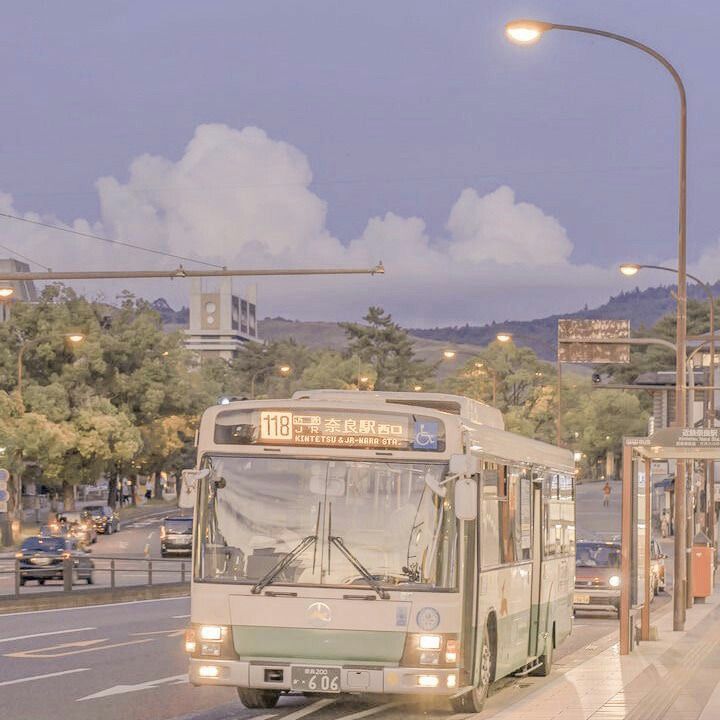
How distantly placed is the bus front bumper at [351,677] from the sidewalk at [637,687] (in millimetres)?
660

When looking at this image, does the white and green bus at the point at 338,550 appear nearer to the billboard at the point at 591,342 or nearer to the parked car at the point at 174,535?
the billboard at the point at 591,342

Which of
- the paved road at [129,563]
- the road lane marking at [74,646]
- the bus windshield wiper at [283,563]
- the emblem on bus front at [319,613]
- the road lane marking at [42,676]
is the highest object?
the bus windshield wiper at [283,563]

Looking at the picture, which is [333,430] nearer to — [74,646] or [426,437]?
[426,437]

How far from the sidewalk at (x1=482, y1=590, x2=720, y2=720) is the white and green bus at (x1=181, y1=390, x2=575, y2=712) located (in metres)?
0.97

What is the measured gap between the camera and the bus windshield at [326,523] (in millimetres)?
14906

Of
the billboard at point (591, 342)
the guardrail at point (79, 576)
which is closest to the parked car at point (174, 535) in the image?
the guardrail at point (79, 576)

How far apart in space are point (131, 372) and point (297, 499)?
8883 cm

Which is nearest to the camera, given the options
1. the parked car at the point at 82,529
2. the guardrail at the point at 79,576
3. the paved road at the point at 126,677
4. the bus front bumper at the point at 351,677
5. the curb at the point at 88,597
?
the bus front bumper at the point at 351,677

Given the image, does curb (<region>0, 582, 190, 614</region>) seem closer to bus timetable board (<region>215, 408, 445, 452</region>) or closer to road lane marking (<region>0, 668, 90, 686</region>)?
road lane marking (<region>0, 668, 90, 686</region>)

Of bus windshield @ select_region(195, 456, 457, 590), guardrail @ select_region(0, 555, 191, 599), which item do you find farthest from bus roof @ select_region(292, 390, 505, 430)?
guardrail @ select_region(0, 555, 191, 599)

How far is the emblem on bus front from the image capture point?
14742 mm

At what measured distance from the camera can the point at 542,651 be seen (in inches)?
790

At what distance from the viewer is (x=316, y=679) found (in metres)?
14.7

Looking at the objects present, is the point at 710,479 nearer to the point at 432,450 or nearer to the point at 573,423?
the point at 432,450
